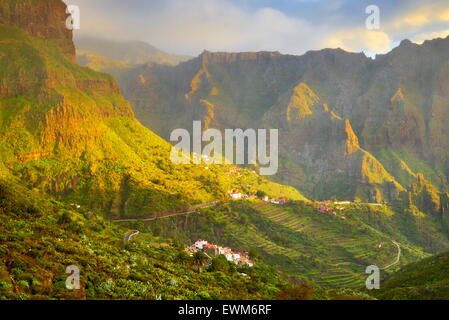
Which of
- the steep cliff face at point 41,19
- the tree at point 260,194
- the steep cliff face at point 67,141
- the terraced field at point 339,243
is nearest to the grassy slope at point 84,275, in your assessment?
the terraced field at point 339,243

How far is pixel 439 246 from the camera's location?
376 ft

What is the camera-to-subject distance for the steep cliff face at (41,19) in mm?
98938

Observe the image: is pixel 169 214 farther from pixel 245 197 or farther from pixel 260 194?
pixel 260 194

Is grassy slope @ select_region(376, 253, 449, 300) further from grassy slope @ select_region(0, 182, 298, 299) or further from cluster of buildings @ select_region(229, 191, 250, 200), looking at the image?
cluster of buildings @ select_region(229, 191, 250, 200)

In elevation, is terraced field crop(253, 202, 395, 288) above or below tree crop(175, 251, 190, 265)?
below

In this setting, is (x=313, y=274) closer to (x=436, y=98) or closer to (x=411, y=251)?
(x=411, y=251)

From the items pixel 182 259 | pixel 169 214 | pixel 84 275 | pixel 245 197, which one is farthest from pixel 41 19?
pixel 84 275

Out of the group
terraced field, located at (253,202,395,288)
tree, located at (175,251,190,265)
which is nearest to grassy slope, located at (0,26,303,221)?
terraced field, located at (253,202,395,288)

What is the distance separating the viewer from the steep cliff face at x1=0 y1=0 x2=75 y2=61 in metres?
98.9

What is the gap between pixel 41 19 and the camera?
105938mm

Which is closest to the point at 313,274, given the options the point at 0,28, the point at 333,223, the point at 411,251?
the point at 333,223

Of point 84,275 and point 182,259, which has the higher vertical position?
point 84,275

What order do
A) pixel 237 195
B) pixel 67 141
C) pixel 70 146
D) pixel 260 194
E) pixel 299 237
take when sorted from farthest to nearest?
1. pixel 260 194
2. pixel 237 195
3. pixel 299 237
4. pixel 70 146
5. pixel 67 141

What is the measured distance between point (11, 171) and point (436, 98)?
679ft
